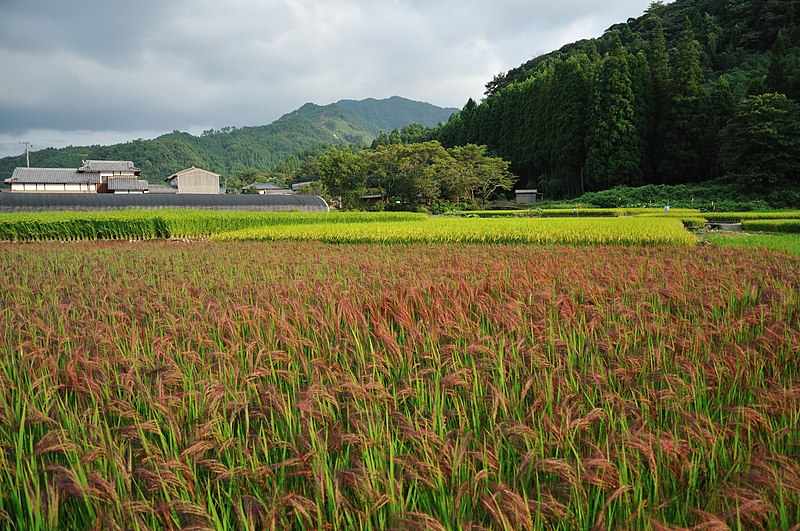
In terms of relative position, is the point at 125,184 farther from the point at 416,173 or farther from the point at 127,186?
the point at 416,173

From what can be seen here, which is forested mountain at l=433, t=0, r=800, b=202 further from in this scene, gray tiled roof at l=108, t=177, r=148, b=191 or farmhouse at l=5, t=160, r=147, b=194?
farmhouse at l=5, t=160, r=147, b=194

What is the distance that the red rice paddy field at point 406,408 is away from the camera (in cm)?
143

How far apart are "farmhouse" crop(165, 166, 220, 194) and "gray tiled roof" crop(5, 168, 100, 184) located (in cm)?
975

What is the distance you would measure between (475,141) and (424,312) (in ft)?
200

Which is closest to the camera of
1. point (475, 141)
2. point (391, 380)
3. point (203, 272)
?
point (391, 380)

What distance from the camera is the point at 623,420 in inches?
70.9

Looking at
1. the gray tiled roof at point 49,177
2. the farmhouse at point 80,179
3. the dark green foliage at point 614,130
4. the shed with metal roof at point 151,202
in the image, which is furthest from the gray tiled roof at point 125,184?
the dark green foliage at point 614,130

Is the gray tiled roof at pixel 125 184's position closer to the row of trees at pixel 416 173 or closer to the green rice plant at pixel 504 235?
the row of trees at pixel 416 173

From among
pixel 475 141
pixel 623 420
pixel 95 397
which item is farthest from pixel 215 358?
pixel 475 141

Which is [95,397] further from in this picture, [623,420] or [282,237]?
[282,237]

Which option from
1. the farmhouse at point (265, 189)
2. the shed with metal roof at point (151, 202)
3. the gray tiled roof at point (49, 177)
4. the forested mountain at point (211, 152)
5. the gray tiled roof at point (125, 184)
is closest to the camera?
the shed with metal roof at point (151, 202)

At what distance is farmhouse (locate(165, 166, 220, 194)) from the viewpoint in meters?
57.4

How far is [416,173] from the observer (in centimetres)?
4372

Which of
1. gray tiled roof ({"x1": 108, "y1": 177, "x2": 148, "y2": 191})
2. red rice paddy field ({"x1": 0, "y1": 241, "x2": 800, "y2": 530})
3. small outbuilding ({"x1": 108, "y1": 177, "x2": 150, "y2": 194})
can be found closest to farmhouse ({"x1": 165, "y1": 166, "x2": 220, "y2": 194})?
small outbuilding ({"x1": 108, "y1": 177, "x2": 150, "y2": 194})
